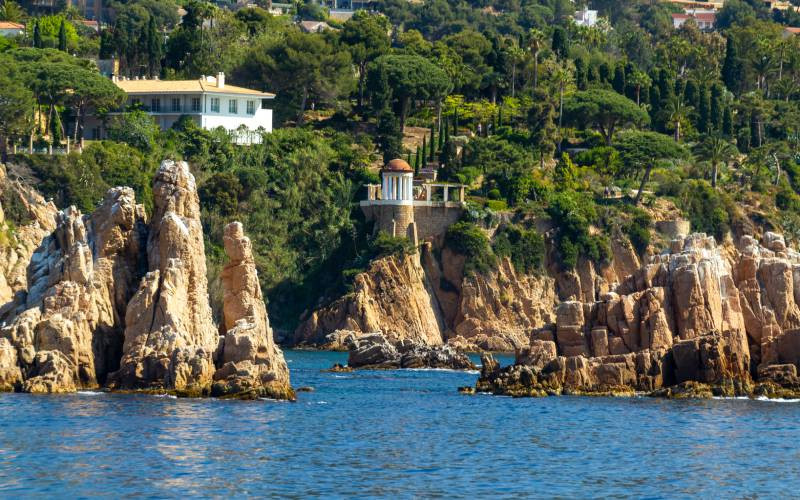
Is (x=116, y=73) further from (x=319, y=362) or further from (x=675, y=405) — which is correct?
(x=675, y=405)

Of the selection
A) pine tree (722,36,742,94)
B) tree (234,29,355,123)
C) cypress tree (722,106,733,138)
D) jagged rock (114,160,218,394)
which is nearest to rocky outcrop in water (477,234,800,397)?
jagged rock (114,160,218,394)

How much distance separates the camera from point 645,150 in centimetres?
13450

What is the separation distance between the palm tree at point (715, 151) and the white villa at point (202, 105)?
30.0 metres

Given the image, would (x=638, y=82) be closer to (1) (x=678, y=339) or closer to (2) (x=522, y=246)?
(2) (x=522, y=246)

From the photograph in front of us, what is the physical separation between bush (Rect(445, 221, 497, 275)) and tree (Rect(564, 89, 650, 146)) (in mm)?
22363

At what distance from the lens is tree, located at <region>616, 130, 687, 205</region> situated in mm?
134500

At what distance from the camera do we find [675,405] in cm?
7600

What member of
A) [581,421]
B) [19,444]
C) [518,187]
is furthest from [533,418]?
[518,187]

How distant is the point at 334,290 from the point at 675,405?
152 ft

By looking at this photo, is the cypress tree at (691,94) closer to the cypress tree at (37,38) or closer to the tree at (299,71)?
the tree at (299,71)

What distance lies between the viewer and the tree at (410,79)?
140375 millimetres

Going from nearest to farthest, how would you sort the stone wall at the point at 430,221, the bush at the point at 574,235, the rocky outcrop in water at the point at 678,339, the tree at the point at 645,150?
the rocky outcrop in water at the point at 678,339, the stone wall at the point at 430,221, the bush at the point at 574,235, the tree at the point at 645,150

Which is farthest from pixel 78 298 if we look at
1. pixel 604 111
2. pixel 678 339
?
pixel 604 111

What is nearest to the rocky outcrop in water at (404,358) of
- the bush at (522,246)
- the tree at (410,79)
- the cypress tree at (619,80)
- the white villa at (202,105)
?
the bush at (522,246)
